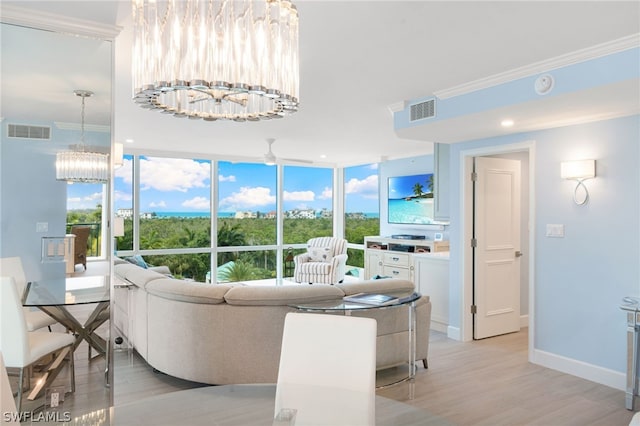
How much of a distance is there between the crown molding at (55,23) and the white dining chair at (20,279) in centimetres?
126

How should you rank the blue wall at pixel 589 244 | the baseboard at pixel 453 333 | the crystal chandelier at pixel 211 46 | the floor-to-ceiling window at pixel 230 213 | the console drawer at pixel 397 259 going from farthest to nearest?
the floor-to-ceiling window at pixel 230 213, the console drawer at pixel 397 259, the baseboard at pixel 453 333, the blue wall at pixel 589 244, the crystal chandelier at pixel 211 46

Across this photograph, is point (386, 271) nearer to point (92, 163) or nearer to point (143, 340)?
point (143, 340)

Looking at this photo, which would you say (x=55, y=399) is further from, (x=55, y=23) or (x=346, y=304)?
(x=55, y=23)

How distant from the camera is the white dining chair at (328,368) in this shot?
5.77ft

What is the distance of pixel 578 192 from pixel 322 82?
2364 millimetres

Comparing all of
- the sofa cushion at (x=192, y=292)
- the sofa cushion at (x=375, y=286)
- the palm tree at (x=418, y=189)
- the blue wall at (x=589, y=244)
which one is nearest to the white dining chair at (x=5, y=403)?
the sofa cushion at (x=192, y=292)

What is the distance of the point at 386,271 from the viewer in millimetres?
7066

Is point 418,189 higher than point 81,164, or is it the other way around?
point 418,189

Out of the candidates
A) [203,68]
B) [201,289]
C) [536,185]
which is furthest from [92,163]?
[536,185]

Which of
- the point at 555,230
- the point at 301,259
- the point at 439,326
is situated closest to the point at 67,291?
the point at 555,230

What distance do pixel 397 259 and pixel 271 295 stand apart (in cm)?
389

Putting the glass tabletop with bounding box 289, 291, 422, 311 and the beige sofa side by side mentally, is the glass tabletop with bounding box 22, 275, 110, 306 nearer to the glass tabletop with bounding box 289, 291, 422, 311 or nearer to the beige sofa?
the beige sofa

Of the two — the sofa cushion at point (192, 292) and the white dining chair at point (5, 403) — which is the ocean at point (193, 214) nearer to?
the sofa cushion at point (192, 292)

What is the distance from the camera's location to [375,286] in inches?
144
